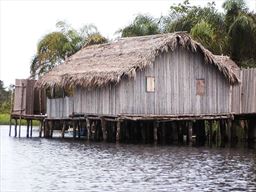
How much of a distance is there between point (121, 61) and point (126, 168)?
46.2 ft

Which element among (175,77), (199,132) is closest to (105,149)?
(175,77)

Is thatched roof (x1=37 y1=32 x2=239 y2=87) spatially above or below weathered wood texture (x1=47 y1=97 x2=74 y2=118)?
above

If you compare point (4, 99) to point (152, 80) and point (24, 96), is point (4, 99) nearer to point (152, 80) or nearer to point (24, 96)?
point (24, 96)

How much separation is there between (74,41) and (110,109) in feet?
82.7

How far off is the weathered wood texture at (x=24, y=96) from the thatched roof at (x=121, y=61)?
1.67 metres

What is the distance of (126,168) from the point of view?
25188 mm

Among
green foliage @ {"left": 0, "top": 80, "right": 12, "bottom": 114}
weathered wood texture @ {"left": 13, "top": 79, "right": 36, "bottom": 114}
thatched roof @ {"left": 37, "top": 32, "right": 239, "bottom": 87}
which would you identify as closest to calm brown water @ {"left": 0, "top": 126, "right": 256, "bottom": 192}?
thatched roof @ {"left": 37, "top": 32, "right": 239, "bottom": 87}

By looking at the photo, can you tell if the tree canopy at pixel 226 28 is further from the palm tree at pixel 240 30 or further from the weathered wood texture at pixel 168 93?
the weathered wood texture at pixel 168 93

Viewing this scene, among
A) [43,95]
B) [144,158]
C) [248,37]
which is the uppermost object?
[248,37]

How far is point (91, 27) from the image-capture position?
213ft

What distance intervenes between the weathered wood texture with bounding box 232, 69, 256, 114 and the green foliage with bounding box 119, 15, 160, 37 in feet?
56.0

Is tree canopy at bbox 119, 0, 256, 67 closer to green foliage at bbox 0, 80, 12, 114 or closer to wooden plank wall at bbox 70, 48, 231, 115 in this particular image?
wooden plank wall at bbox 70, 48, 231, 115

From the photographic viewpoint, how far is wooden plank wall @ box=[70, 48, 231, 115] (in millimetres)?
38094

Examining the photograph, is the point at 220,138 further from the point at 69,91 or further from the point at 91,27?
the point at 91,27
